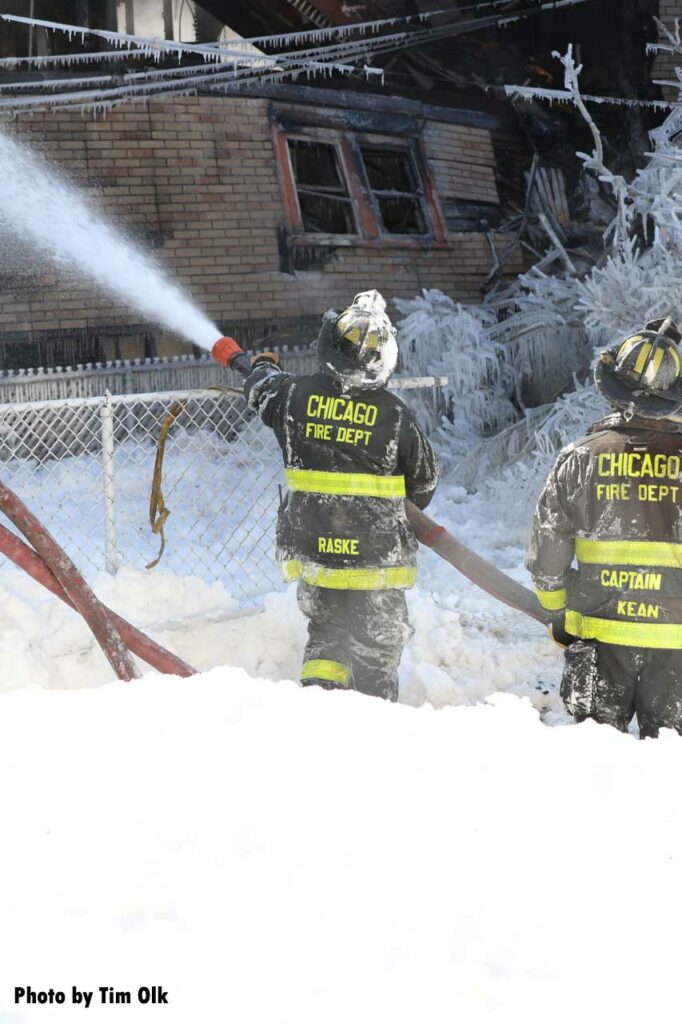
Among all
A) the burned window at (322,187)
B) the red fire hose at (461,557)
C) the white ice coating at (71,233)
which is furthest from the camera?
the burned window at (322,187)

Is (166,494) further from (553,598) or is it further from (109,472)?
(553,598)

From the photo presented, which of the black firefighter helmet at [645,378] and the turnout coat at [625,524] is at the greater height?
the black firefighter helmet at [645,378]

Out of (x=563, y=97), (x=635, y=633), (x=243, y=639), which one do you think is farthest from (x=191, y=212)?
(x=635, y=633)

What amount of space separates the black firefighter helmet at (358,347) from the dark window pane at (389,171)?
9.22m

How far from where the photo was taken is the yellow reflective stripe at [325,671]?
4551 mm

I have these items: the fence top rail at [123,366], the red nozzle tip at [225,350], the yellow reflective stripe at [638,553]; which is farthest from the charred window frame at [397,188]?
the yellow reflective stripe at [638,553]

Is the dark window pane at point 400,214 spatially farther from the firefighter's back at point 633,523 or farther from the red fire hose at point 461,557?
the firefighter's back at point 633,523

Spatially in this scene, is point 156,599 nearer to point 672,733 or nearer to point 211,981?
point 672,733

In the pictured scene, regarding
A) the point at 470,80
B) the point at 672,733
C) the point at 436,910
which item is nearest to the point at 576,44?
the point at 470,80

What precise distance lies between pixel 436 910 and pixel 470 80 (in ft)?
42.6

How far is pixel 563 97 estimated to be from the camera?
510 inches

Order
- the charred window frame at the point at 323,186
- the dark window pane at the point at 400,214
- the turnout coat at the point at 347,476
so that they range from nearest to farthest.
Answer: the turnout coat at the point at 347,476 → the charred window frame at the point at 323,186 → the dark window pane at the point at 400,214

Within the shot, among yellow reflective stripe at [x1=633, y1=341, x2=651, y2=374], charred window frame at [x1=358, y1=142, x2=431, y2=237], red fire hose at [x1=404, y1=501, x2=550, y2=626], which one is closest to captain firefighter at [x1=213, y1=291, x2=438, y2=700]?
red fire hose at [x1=404, y1=501, x2=550, y2=626]

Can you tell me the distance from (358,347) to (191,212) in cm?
759
